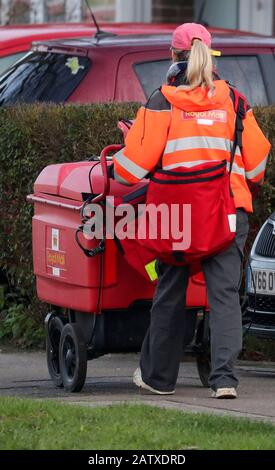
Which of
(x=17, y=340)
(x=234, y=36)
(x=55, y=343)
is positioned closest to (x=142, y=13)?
(x=234, y=36)

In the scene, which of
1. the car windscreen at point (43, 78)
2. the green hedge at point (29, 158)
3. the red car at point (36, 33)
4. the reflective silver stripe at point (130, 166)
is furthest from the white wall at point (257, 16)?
the reflective silver stripe at point (130, 166)

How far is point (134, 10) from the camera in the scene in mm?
20297

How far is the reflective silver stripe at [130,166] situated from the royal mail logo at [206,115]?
1.08ft

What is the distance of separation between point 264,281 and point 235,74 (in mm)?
2248

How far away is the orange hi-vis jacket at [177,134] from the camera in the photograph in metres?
7.16

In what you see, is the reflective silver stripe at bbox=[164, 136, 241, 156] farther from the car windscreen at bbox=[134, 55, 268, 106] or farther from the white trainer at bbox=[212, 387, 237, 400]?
the car windscreen at bbox=[134, 55, 268, 106]

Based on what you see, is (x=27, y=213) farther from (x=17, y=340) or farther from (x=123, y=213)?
(x=123, y=213)

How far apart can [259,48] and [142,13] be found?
10162 millimetres

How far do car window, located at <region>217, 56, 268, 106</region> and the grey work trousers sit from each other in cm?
294

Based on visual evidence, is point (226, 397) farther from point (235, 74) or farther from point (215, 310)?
point (235, 74)

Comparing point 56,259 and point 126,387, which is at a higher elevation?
point 56,259

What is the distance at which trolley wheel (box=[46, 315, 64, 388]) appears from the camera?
812cm

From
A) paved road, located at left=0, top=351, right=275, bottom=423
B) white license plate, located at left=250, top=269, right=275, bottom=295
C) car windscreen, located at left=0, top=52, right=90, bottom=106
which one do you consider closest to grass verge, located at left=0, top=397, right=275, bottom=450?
paved road, located at left=0, top=351, right=275, bottom=423
